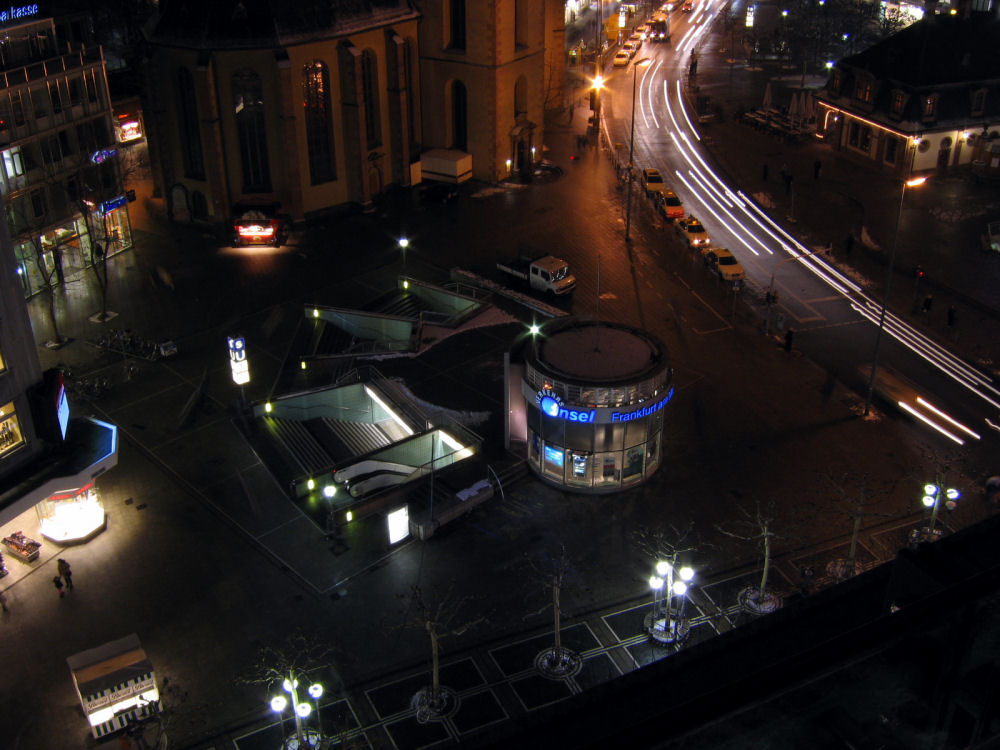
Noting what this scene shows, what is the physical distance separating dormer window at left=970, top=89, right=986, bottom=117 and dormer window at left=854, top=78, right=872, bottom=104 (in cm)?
794

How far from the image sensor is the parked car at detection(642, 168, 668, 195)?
82375 millimetres

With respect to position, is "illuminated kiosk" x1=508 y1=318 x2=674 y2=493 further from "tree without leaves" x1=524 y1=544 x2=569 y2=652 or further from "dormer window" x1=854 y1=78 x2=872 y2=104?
"dormer window" x1=854 y1=78 x2=872 y2=104

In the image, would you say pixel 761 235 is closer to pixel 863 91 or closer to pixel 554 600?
pixel 863 91

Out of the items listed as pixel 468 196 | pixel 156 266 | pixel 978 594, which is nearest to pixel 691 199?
pixel 468 196

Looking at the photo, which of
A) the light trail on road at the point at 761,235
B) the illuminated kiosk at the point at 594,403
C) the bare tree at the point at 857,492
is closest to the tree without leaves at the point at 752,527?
the bare tree at the point at 857,492

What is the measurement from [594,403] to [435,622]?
1308cm

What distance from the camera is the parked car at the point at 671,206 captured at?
78000mm

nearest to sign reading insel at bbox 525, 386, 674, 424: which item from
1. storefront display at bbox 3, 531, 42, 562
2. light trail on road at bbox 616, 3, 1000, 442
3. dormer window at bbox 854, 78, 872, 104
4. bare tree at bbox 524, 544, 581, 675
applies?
bare tree at bbox 524, 544, 581, 675

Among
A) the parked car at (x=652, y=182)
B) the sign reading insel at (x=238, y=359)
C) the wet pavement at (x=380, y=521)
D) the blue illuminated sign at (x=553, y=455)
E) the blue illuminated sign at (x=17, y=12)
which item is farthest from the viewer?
the parked car at (x=652, y=182)

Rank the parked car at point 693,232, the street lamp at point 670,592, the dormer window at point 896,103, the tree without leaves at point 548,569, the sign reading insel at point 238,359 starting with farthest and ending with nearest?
the dormer window at point 896,103 < the parked car at point 693,232 < the sign reading insel at point 238,359 < the tree without leaves at point 548,569 < the street lamp at point 670,592

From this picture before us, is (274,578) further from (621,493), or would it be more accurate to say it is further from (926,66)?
(926,66)

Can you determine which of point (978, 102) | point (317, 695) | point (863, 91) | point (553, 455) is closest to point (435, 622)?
point (317, 695)

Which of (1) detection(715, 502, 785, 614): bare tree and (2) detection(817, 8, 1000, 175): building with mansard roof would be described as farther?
(2) detection(817, 8, 1000, 175): building with mansard roof

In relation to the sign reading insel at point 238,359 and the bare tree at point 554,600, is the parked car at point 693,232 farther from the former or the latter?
the bare tree at point 554,600
